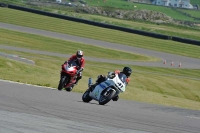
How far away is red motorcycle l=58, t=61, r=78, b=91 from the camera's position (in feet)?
61.2

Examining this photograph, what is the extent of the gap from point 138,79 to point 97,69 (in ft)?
10.5

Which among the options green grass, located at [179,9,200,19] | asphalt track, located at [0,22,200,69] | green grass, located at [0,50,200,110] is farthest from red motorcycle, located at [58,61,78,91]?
green grass, located at [179,9,200,19]

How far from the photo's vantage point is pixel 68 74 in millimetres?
18797

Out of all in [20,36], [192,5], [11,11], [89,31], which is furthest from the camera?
[192,5]

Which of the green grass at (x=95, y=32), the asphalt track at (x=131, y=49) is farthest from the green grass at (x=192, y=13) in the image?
the asphalt track at (x=131, y=49)

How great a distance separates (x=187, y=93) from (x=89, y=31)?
29.4 meters

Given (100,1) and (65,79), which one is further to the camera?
(100,1)

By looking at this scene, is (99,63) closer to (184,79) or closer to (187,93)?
(184,79)

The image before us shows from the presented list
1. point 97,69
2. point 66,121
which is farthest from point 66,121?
point 97,69

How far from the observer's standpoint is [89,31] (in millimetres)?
56625

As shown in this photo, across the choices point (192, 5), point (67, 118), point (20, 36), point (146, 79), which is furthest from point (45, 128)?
point (192, 5)

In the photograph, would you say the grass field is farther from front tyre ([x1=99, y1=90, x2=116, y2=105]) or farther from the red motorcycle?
front tyre ([x1=99, y1=90, x2=116, y2=105])

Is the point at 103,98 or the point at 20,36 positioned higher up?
the point at 103,98

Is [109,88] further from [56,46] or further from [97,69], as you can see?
[56,46]
